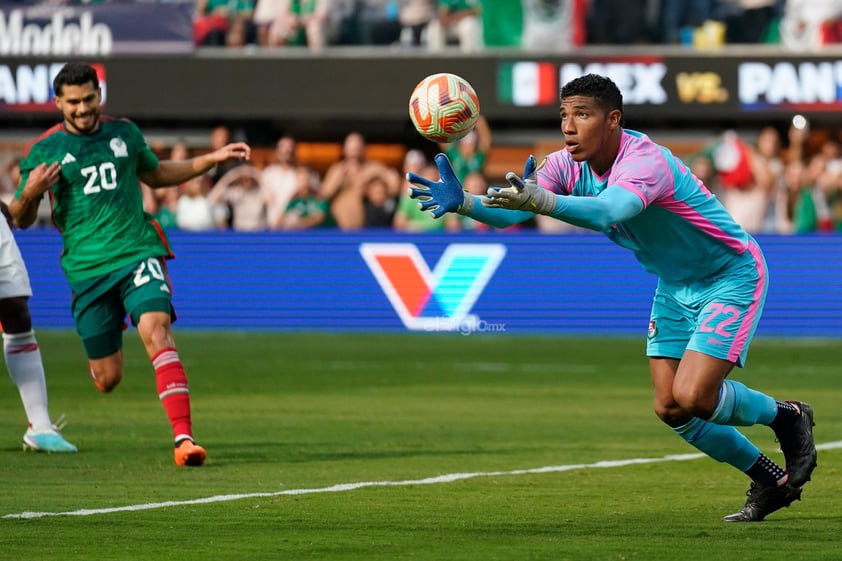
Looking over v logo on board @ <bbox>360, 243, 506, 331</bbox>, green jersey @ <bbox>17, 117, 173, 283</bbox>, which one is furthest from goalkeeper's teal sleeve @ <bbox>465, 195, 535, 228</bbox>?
v logo on board @ <bbox>360, 243, 506, 331</bbox>

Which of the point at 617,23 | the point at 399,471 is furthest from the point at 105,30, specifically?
the point at 399,471

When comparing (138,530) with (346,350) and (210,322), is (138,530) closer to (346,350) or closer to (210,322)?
(346,350)

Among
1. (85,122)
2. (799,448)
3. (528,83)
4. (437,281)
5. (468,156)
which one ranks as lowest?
(437,281)

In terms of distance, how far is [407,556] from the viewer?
6961 mm

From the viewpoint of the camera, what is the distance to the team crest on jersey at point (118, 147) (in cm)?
1103

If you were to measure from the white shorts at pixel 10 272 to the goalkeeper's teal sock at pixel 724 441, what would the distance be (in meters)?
4.84

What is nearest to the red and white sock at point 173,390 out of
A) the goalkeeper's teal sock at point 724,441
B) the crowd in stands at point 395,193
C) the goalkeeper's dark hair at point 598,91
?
the goalkeeper's teal sock at point 724,441

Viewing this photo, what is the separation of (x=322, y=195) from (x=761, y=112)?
7.04 m

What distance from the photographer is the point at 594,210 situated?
23.9 ft

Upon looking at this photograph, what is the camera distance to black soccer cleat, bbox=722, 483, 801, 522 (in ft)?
26.8

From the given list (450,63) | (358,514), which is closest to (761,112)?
(450,63)

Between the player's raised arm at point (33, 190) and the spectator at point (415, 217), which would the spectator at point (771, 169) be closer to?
the spectator at point (415, 217)

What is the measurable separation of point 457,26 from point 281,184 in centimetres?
401

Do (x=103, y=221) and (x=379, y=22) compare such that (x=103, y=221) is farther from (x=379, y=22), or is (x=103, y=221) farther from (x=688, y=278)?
(x=379, y=22)
